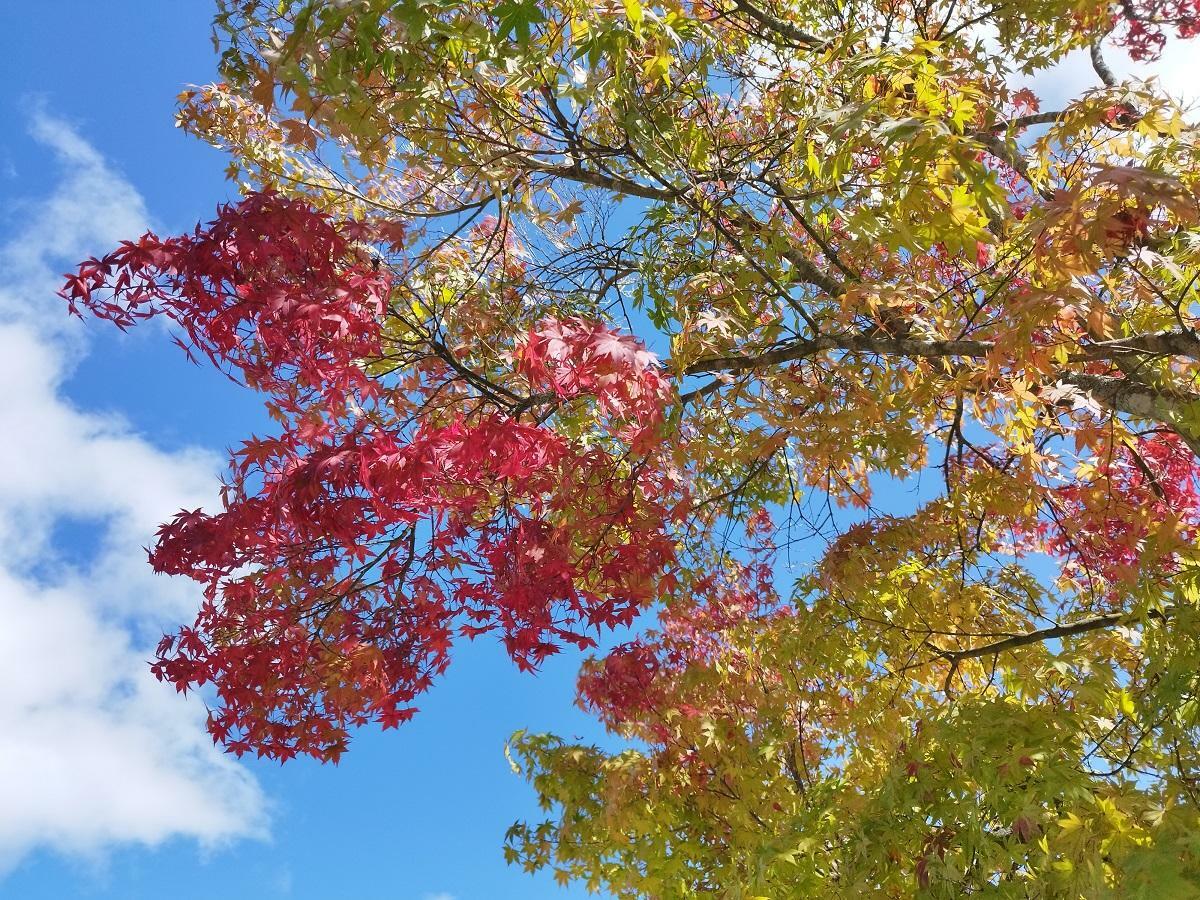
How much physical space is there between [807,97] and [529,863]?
5899 mm

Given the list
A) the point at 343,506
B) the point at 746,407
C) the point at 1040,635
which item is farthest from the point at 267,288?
the point at 1040,635

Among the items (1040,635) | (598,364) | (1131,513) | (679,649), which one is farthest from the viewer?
(679,649)

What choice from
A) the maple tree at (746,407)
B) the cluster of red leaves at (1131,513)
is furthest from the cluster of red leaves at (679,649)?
the cluster of red leaves at (1131,513)

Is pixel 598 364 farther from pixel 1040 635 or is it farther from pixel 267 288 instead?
pixel 1040 635

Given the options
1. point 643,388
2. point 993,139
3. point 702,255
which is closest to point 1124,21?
point 993,139

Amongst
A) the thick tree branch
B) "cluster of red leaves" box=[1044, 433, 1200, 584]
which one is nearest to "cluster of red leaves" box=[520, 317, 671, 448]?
"cluster of red leaves" box=[1044, 433, 1200, 584]

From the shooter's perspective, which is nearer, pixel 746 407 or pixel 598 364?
pixel 598 364

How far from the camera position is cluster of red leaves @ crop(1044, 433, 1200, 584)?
11.7 ft

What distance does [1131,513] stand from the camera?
3717 mm

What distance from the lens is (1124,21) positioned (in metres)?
6.64

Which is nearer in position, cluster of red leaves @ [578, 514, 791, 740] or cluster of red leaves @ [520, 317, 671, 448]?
cluster of red leaves @ [520, 317, 671, 448]

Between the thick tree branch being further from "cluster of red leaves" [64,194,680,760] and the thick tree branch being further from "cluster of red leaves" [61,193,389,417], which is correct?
"cluster of red leaves" [61,193,389,417]

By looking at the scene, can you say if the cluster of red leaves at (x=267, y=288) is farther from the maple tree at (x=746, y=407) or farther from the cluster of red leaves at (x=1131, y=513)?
the cluster of red leaves at (x=1131, y=513)

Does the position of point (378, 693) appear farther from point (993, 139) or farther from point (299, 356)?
point (993, 139)
